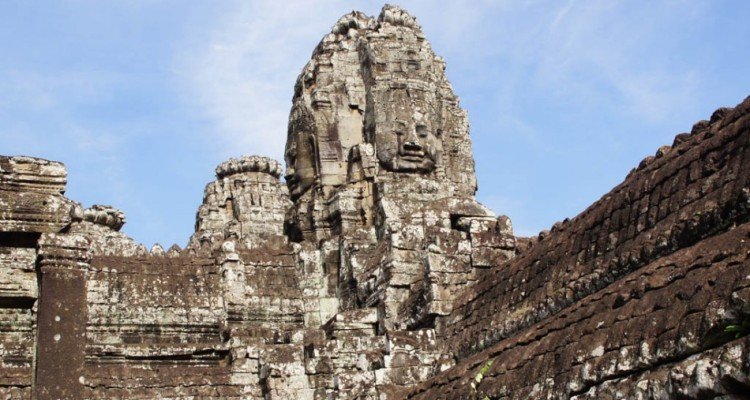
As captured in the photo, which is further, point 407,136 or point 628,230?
point 407,136

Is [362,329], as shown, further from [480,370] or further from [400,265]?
[480,370]

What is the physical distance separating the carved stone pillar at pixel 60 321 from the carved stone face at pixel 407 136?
33.3ft

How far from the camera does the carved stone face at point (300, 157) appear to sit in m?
24.7

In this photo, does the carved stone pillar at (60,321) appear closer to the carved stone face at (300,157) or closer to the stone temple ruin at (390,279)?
the stone temple ruin at (390,279)

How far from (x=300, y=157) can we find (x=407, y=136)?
224 centimetres

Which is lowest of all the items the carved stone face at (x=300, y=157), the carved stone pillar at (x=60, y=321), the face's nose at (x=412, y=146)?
the carved stone pillar at (x=60, y=321)

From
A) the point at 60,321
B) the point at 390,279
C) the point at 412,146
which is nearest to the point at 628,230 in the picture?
the point at 60,321

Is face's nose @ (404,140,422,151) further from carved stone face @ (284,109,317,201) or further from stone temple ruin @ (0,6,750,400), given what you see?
carved stone face @ (284,109,317,201)

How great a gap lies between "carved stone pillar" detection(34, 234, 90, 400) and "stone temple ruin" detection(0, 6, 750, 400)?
2 cm

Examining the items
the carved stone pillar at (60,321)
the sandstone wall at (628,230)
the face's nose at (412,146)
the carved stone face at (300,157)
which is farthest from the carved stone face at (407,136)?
the carved stone pillar at (60,321)

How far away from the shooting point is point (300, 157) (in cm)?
2480

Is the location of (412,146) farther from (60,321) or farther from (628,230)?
(60,321)

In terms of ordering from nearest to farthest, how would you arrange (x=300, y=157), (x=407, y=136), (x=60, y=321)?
(x=60, y=321), (x=407, y=136), (x=300, y=157)

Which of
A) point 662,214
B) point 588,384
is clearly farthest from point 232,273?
point 588,384
